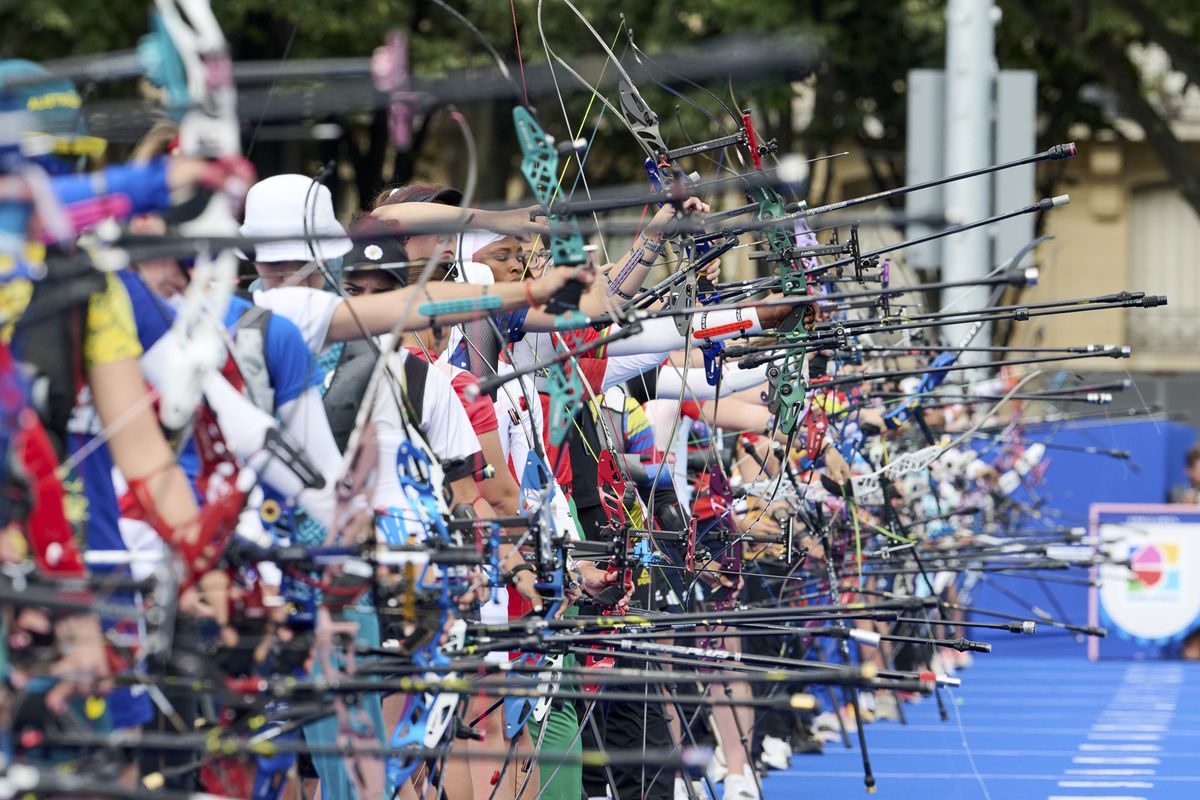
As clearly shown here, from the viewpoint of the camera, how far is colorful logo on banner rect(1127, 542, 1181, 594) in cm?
1457

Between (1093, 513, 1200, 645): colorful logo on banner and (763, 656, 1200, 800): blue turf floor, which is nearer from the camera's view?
(763, 656, 1200, 800): blue turf floor

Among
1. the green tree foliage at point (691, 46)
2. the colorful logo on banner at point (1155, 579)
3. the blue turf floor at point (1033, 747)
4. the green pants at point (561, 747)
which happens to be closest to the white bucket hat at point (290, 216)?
the green pants at point (561, 747)

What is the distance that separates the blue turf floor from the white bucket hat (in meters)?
2.91

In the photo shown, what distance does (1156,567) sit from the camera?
14.7 meters

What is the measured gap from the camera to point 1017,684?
13.2m

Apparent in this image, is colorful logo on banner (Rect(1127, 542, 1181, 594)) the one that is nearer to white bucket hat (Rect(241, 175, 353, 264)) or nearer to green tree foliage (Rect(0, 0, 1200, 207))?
green tree foliage (Rect(0, 0, 1200, 207))

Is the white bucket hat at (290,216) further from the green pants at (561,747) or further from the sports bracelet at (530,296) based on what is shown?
the green pants at (561,747)

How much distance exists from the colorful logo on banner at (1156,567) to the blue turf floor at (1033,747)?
44.4 inches

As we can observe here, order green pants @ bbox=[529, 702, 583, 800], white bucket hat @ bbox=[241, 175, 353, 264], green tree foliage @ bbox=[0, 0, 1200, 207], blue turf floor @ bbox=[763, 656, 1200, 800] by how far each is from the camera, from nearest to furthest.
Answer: white bucket hat @ bbox=[241, 175, 353, 264]
green pants @ bbox=[529, 702, 583, 800]
blue turf floor @ bbox=[763, 656, 1200, 800]
green tree foliage @ bbox=[0, 0, 1200, 207]

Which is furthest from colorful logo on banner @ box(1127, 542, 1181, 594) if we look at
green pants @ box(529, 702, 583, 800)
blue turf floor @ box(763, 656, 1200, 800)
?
green pants @ box(529, 702, 583, 800)

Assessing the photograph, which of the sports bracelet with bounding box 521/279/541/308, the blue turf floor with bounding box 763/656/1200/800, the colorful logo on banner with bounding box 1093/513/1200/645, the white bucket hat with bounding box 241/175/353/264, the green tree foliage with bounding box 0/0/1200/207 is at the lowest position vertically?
the blue turf floor with bounding box 763/656/1200/800

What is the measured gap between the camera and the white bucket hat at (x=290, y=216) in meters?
4.39

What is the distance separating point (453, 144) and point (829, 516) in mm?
14561

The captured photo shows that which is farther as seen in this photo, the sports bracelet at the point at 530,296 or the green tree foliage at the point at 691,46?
the green tree foliage at the point at 691,46
